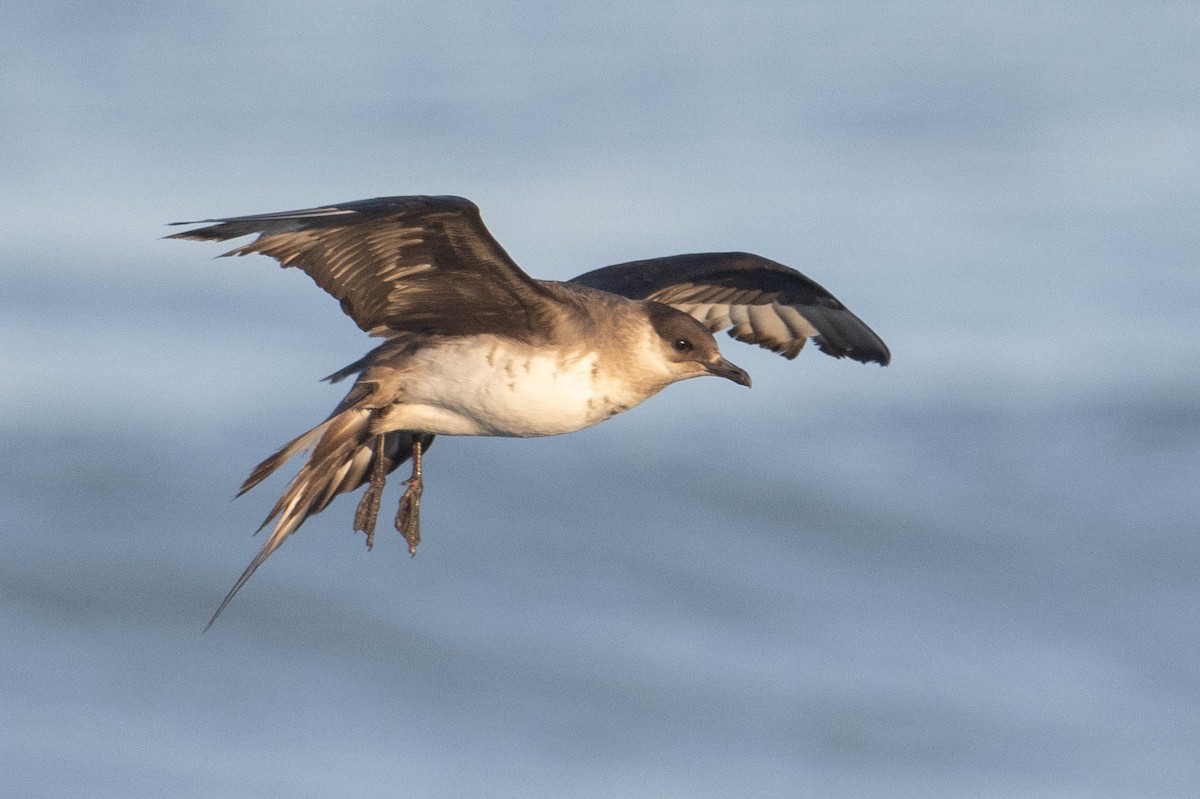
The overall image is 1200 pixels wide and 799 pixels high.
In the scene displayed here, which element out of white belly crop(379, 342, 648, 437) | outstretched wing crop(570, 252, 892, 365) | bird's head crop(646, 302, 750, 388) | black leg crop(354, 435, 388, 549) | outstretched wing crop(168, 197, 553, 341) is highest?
outstretched wing crop(570, 252, 892, 365)

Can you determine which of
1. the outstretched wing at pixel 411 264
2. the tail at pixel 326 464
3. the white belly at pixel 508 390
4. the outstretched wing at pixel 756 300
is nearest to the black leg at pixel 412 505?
the tail at pixel 326 464

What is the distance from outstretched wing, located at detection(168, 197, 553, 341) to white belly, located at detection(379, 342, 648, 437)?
0.12 metres

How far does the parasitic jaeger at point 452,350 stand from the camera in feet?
25.0

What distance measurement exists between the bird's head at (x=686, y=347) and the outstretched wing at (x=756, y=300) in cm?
134

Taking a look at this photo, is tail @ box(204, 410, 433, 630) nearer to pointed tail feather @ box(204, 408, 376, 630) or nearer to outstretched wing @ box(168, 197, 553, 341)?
pointed tail feather @ box(204, 408, 376, 630)

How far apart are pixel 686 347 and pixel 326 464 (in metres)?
1.78

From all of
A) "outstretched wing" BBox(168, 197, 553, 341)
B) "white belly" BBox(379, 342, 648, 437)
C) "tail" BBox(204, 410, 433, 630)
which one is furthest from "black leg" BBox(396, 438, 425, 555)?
"outstretched wing" BBox(168, 197, 553, 341)

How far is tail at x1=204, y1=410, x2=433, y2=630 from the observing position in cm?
839

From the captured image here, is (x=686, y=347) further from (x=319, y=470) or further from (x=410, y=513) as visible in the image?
(x=319, y=470)

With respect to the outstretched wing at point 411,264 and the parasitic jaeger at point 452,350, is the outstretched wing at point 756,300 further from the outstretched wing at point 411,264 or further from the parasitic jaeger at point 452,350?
the outstretched wing at point 411,264

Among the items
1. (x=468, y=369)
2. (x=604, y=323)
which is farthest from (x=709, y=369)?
(x=468, y=369)

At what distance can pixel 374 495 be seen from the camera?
9.04 metres

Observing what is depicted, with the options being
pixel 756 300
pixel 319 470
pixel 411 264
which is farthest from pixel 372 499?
pixel 756 300

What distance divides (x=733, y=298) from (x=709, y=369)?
5.85ft
